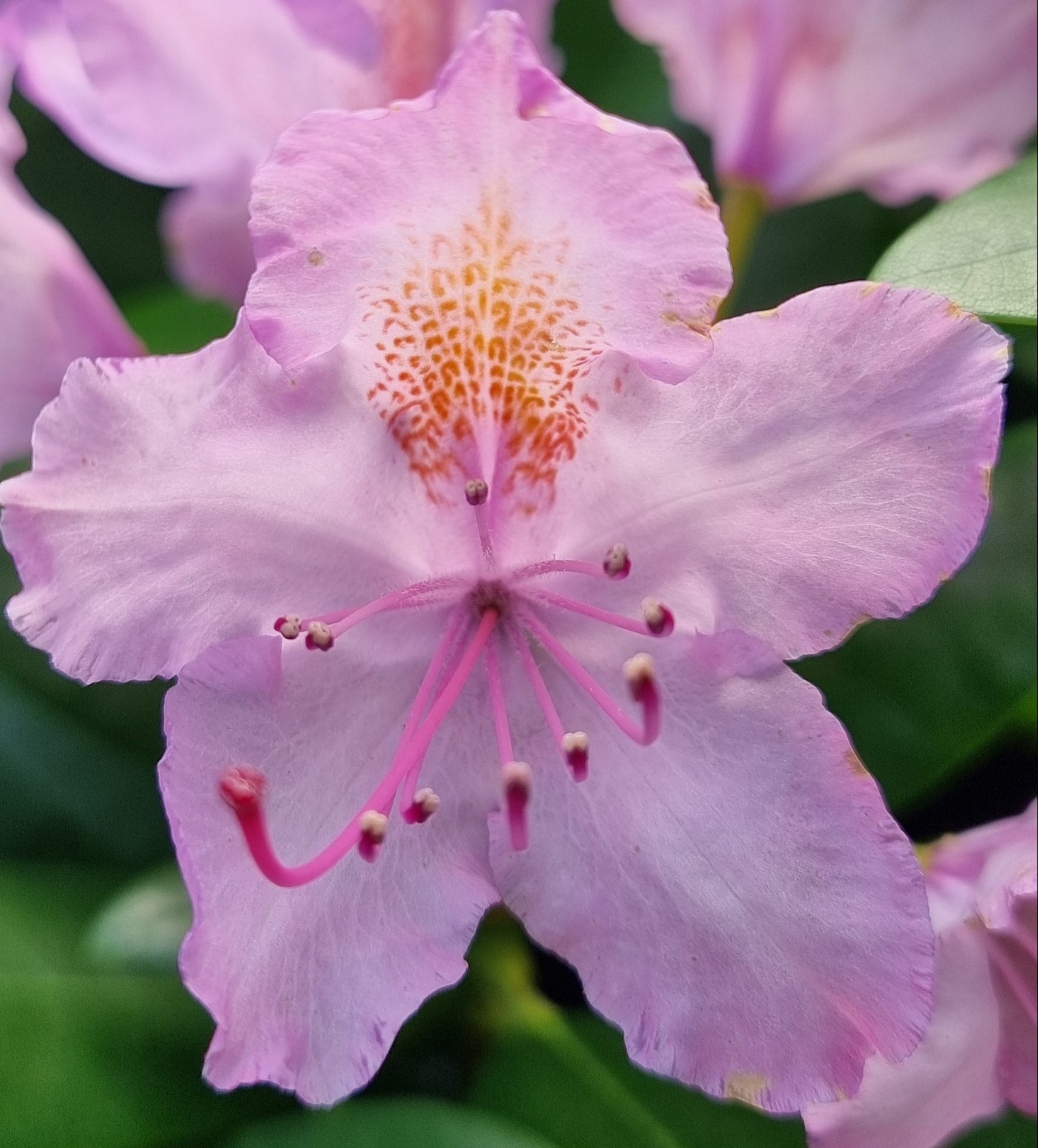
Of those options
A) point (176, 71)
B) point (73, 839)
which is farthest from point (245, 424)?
point (73, 839)

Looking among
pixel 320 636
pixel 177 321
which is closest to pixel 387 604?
pixel 320 636

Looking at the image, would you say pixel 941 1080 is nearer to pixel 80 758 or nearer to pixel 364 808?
Answer: pixel 364 808

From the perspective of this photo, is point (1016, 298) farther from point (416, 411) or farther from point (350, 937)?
point (350, 937)

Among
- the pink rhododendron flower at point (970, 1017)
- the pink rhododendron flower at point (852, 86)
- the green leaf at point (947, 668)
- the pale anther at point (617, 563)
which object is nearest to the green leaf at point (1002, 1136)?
the pink rhododendron flower at point (970, 1017)

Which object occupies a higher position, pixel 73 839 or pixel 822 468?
pixel 822 468

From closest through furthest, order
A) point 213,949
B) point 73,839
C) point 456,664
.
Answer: point 213,949 < point 456,664 < point 73,839
